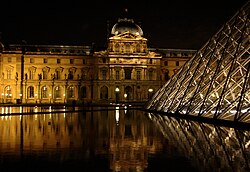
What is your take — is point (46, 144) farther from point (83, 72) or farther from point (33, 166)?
point (83, 72)

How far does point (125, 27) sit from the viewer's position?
75250mm

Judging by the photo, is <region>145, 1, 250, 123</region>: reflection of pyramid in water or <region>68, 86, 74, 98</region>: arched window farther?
<region>68, 86, 74, 98</region>: arched window

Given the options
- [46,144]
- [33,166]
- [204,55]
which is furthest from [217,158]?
[204,55]

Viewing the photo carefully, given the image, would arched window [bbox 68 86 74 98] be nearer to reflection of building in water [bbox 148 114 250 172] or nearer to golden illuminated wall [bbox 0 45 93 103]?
golden illuminated wall [bbox 0 45 93 103]

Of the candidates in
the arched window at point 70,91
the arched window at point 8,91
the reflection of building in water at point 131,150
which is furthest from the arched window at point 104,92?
the reflection of building in water at point 131,150

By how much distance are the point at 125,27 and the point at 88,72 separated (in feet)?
37.7

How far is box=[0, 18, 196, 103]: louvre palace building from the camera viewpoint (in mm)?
72938

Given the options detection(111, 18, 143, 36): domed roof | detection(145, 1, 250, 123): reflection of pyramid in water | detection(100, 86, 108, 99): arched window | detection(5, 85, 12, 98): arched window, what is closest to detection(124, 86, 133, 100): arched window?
detection(100, 86, 108, 99): arched window

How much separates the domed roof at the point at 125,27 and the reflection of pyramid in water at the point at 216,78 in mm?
42610

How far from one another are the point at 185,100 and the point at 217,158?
1808 centimetres

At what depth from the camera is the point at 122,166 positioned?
9.25m

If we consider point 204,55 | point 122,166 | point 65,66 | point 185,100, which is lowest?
point 122,166

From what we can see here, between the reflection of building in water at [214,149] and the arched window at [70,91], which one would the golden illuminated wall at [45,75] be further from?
the reflection of building in water at [214,149]

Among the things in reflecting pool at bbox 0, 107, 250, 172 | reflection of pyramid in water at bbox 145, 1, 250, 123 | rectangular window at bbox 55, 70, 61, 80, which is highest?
rectangular window at bbox 55, 70, 61, 80
